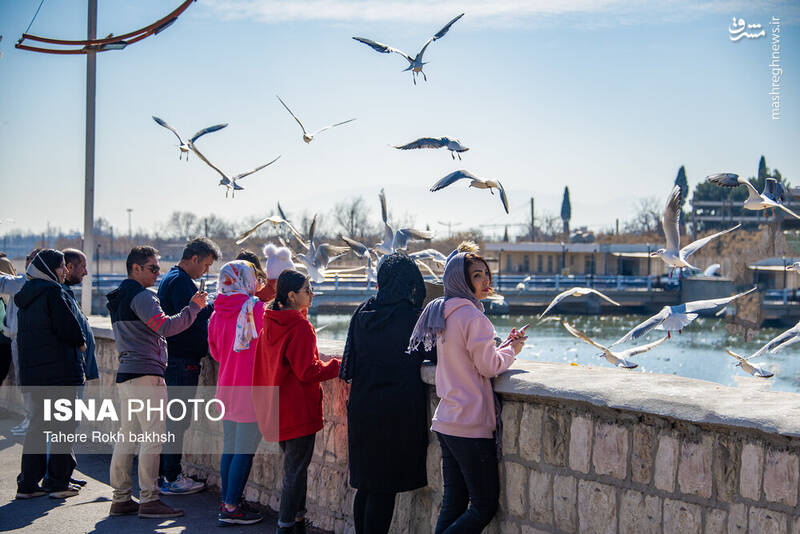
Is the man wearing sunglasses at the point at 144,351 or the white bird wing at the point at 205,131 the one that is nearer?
the man wearing sunglasses at the point at 144,351

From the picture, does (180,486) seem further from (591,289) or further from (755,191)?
(755,191)

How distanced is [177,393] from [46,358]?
0.85 metres

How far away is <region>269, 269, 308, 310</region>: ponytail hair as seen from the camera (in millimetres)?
4125

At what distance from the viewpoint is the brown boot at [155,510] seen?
4863mm

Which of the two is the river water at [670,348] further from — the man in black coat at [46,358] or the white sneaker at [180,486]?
the man in black coat at [46,358]

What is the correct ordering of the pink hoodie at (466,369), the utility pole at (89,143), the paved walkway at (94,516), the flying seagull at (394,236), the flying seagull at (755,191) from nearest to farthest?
the pink hoodie at (466,369) → the paved walkway at (94,516) → the flying seagull at (755,191) → the flying seagull at (394,236) → the utility pole at (89,143)

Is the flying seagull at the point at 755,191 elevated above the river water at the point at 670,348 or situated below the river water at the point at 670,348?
above

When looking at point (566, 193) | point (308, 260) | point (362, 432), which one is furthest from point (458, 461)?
point (566, 193)

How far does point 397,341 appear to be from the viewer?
12.2 feet

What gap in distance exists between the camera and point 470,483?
347 cm

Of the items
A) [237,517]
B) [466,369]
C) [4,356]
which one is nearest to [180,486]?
[237,517]

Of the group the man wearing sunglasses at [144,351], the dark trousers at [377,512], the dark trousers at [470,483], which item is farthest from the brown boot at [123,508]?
the dark trousers at [470,483]

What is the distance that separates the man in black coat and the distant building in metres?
58.2

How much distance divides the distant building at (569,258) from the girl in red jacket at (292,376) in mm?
59072
